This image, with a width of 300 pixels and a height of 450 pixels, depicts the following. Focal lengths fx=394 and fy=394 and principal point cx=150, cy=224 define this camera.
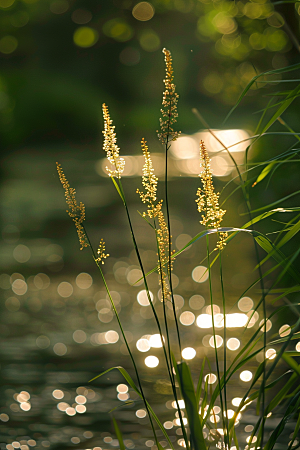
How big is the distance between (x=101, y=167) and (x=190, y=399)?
2.11m

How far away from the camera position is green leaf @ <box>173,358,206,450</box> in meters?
0.29

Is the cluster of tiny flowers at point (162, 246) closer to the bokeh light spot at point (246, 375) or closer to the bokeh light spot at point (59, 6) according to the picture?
the bokeh light spot at point (246, 375)

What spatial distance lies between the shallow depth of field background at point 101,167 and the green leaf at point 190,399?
0.50 metres

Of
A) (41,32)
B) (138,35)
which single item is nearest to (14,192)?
(41,32)

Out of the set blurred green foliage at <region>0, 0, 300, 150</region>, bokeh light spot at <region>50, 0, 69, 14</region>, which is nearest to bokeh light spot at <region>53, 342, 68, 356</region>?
blurred green foliage at <region>0, 0, 300, 150</region>

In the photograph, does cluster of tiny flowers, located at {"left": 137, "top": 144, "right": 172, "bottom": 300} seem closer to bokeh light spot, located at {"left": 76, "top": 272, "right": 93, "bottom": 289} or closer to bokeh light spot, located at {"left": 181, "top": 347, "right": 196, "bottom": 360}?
bokeh light spot, located at {"left": 181, "top": 347, "right": 196, "bottom": 360}

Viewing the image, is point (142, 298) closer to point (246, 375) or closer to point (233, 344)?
point (233, 344)

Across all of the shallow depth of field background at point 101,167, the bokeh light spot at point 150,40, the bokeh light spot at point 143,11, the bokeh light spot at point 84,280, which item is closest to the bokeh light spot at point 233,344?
the shallow depth of field background at point 101,167

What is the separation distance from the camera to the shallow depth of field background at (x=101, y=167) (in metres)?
1.03

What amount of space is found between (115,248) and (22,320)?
623 millimetres

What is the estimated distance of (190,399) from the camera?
0.98ft

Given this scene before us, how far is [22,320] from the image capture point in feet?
4.17

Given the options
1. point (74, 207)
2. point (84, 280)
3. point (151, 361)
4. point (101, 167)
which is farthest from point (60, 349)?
point (101, 167)

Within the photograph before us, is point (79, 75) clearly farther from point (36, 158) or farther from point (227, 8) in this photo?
point (227, 8)
